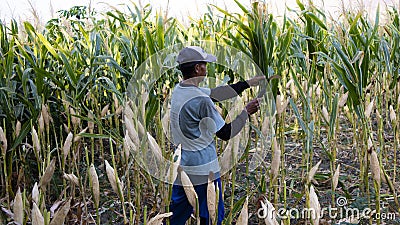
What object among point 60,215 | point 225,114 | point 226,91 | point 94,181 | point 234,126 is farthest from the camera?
point 225,114

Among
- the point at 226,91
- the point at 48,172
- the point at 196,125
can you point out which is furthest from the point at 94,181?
the point at 226,91

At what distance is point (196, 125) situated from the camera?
1.30 meters

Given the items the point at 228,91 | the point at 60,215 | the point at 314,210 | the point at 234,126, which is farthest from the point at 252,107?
the point at 60,215

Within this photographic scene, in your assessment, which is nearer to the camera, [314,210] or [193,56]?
[314,210]

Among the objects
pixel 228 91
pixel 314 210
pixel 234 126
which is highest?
pixel 228 91

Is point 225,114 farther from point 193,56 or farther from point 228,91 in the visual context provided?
point 193,56

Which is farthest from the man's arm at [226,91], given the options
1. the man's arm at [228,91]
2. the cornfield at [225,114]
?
the cornfield at [225,114]

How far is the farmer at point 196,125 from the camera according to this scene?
1.28 meters

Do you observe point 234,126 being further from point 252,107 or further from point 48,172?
point 48,172

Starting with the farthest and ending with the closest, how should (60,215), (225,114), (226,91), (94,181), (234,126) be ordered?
(225,114) < (226,91) < (234,126) < (94,181) < (60,215)

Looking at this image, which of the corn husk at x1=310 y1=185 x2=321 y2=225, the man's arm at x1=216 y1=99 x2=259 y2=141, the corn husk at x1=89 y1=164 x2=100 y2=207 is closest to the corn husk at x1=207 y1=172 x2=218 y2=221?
the corn husk at x1=310 y1=185 x2=321 y2=225

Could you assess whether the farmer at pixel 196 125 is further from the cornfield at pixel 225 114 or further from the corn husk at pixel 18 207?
Result: the corn husk at pixel 18 207

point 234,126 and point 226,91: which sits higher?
point 226,91

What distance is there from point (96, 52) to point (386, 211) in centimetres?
124
